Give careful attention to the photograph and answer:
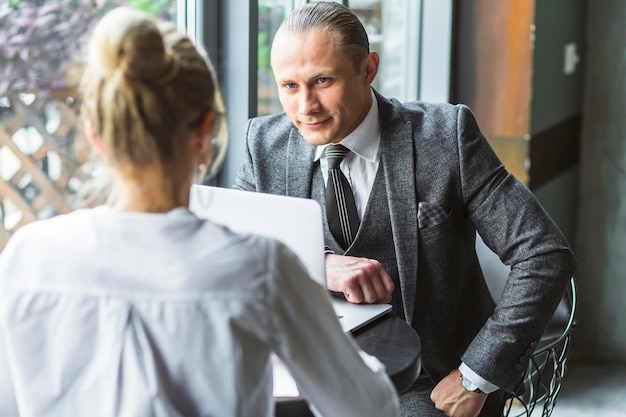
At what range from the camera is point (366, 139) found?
191cm

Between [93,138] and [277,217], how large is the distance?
47 centimetres

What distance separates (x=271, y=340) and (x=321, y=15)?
990 millimetres

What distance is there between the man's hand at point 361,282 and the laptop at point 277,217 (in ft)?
0.37

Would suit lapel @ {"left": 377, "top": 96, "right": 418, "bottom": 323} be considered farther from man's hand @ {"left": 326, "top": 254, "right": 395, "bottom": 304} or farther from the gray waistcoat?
man's hand @ {"left": 326, "top": 254, "right": 395, "bottom": 304}

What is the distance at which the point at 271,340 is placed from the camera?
1.00m

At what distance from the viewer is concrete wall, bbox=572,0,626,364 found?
11.8ft

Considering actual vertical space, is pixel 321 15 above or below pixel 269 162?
above

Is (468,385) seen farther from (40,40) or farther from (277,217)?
(40,40)

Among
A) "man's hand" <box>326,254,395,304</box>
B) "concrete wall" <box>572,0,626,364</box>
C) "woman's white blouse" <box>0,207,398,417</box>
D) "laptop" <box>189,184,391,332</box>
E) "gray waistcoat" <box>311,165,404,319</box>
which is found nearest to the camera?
"woman's white blouse" <box>0,207,398,417</box>

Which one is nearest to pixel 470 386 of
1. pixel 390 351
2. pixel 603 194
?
pixel 390 351

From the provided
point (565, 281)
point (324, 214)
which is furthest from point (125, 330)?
point (565, 281)

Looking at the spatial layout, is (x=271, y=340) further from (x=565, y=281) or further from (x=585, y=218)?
(x=585, y=218)

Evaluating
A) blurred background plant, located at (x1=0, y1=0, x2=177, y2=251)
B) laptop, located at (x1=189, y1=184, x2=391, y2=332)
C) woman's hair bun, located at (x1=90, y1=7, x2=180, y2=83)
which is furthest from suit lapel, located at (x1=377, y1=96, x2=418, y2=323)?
woman's hair bun, located at (x1=90, y1=7, x2=180, y2=83)

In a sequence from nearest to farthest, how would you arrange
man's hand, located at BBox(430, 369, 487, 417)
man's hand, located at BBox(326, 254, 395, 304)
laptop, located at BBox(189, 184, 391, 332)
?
1. laptop, located at BBox(189, 184, 391, 332)
2. man's hand, located at BBox(326, 254, 395, 304)
3. man's hand, located at BBox(430, 369, 487, 417)
